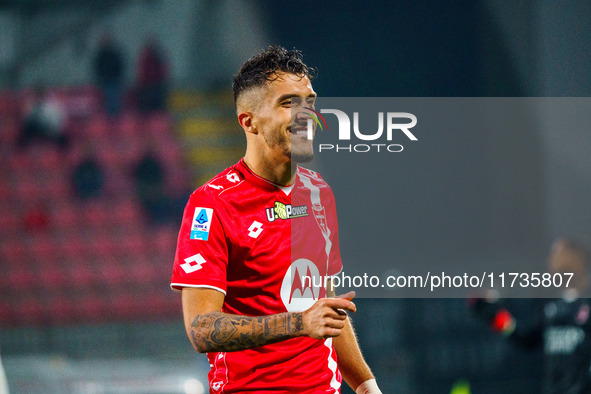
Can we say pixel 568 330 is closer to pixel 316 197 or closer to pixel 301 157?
Answer: pixel 316 197

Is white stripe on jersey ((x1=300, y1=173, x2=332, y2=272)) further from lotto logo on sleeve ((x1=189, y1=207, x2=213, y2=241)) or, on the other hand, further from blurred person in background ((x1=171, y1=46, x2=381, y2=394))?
lotto logo on sleeve ((x1=189, y1=207, x2=213, y2=241))

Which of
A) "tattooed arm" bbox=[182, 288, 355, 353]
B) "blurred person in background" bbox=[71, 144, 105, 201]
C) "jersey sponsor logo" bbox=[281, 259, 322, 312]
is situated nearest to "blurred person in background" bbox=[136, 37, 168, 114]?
"blurred person in background" bbox=[71, 144, 105, 201]

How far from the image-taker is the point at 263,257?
1827 millimetres

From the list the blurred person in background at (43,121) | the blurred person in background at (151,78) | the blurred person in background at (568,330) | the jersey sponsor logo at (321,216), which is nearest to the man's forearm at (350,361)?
the jersey sponsor logo at (321,216)

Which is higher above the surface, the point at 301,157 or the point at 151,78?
the point at 151,78

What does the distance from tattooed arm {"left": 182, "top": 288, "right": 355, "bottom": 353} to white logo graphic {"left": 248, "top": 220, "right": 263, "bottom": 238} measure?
20cm

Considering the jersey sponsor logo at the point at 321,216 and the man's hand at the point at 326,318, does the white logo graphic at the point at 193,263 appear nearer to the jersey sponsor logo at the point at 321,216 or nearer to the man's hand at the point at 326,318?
the man's hand at the point at 326,318

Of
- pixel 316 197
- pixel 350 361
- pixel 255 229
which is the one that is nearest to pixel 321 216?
pixel 316 197

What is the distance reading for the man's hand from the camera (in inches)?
59.6

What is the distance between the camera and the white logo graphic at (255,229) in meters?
1.83

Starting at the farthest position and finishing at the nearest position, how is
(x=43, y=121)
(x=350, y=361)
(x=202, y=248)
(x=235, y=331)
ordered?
(x=43, y=121), (x=350, y=361), (x=202, y=248), (x=235, y=331)

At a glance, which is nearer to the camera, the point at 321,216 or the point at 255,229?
the point at 255,229

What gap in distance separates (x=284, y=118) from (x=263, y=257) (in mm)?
392

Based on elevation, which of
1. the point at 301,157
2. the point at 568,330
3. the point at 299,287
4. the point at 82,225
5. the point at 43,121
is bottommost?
the point at 299,287
